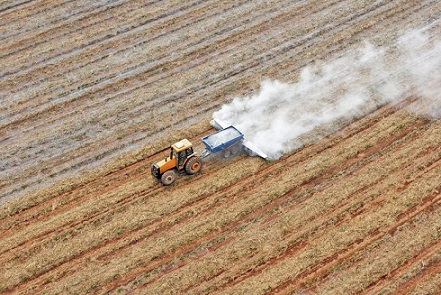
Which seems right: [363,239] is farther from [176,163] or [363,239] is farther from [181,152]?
[176,163]

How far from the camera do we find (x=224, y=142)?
2136cm

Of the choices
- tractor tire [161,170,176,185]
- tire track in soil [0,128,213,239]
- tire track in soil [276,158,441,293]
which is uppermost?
tire track in soil [0,128,213,239]

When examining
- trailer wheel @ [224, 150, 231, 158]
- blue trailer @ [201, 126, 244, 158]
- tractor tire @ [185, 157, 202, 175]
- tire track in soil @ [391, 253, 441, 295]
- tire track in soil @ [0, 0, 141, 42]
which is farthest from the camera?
tire track in soil @ [0, 0, 141, 42]

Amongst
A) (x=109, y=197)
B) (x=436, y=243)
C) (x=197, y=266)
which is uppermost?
(x=109, y=197)

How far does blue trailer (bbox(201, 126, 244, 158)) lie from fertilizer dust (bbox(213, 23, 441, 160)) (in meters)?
0.87

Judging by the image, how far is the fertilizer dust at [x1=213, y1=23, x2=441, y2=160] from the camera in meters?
23.0

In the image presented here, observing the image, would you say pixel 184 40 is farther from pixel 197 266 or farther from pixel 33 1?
pixel 197 266

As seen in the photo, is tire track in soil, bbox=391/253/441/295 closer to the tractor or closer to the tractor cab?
the tractor

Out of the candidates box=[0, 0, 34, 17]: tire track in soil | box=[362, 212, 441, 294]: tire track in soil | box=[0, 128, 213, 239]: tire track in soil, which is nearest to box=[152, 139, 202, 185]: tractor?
box=[0, 128, 213, 239]: tire track in soil

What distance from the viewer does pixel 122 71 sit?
28.2 metres

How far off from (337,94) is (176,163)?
9041 millimetres

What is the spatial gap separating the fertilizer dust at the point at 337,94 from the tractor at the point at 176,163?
2993 mm

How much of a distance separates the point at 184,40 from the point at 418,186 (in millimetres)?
16005

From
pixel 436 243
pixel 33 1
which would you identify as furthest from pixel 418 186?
pixel 33 1
